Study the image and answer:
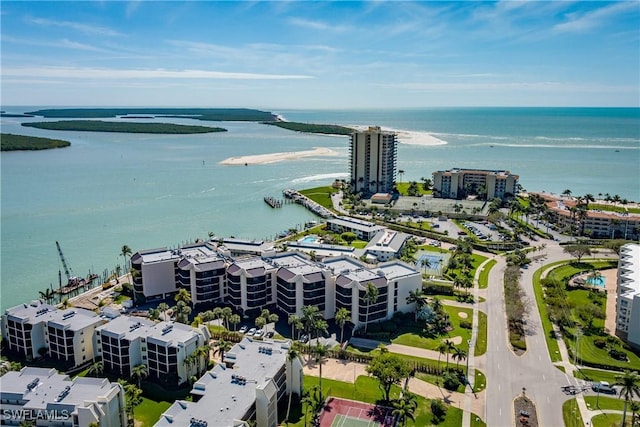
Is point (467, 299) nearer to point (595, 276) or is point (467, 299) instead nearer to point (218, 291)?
point (595, 276)

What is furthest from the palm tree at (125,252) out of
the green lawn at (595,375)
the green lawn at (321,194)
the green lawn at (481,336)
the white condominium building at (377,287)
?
the green lawn at (595,375)

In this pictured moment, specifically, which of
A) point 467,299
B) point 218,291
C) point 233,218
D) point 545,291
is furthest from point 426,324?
point 233,218

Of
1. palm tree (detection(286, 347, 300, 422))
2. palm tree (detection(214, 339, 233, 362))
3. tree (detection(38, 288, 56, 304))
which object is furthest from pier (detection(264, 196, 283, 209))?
palm tree (detection(286, 347, 300, 422))

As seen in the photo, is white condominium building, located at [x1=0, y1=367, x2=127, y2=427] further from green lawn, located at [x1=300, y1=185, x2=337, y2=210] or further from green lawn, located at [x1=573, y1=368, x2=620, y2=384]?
green lawn, located at [x1=300, y1=185, x2=337, y2=210]

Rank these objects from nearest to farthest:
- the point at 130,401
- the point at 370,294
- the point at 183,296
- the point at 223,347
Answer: the point at 130,401 → the point at 223,347 → the point at 370,294 → the point at 183,296

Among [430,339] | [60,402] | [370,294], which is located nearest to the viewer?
[60,402]

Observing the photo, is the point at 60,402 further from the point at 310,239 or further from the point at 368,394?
the point at 310,239

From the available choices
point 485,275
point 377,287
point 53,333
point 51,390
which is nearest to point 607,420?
point 377,287
